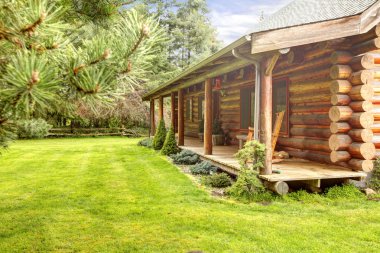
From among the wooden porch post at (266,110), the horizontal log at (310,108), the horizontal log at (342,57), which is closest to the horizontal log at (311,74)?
the horizontal log at (342,57)

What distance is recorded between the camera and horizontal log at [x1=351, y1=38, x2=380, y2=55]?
6773mm

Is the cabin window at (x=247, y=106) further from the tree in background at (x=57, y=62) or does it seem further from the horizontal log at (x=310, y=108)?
the tree in background at (x=57, y=62)

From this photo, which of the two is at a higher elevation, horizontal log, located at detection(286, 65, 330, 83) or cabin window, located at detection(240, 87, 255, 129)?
horizontal log, located at detection(286, 65, 330, 83)

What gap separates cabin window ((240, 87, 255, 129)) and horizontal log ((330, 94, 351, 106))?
14.8 ft

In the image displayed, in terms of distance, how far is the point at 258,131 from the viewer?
722 cm

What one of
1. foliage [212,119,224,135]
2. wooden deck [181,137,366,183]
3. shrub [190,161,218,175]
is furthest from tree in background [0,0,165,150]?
foliage [212,119,224,135]

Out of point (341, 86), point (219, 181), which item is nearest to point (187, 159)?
point (219, 181)

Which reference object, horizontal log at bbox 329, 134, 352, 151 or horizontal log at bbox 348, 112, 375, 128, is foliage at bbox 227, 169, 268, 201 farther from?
horizontal log at bbox 348, 112, 375, 128

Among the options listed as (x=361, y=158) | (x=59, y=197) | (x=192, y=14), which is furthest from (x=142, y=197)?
(x=192, y=14)

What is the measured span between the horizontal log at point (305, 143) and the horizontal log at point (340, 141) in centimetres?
48

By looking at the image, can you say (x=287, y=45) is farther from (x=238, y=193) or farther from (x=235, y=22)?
(x=235, y=22)

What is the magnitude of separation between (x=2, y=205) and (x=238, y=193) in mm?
4729

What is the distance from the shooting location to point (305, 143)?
343 inches

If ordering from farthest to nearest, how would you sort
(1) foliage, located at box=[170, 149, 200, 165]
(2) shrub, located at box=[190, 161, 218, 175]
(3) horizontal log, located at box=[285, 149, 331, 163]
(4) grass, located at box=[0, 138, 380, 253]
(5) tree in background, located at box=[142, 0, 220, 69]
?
1. (5) tree in background, located at box=[142, 0, 220, 69]
2. (1) foliage, located at box=[170, 149, 200, 165]
3. (2) shrub, located at box=[190, 161, 218, 175]
4. (3) horizontal log, located at box=[285, 149, 331, 163]
5. (4) grass, located at box=[0, 138, 380, 253]
